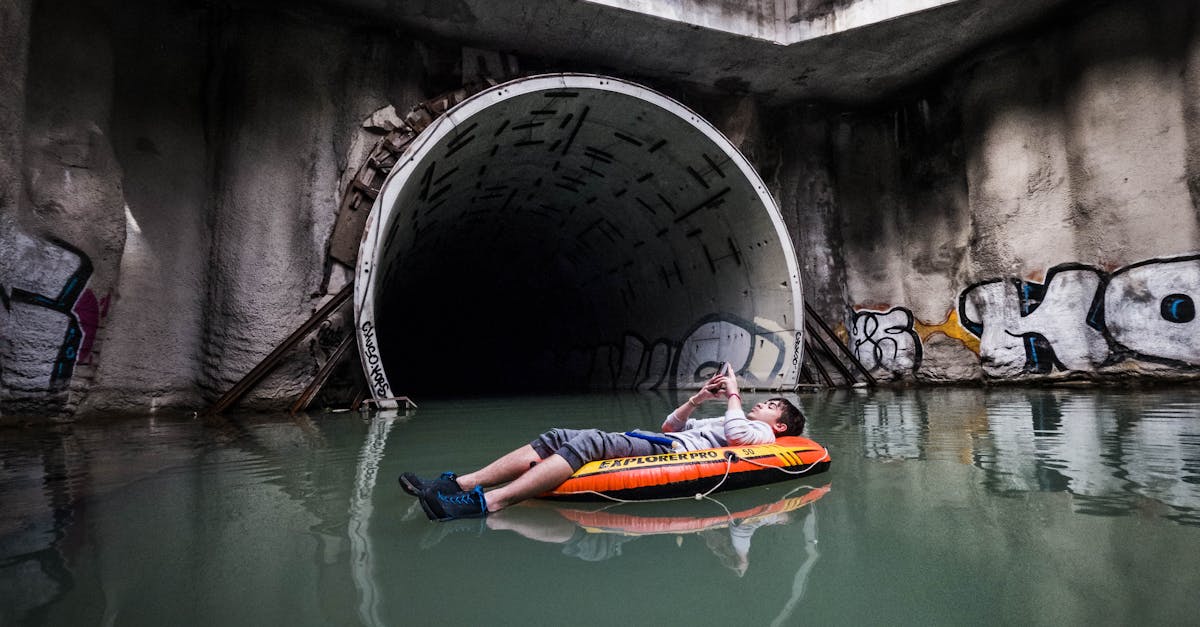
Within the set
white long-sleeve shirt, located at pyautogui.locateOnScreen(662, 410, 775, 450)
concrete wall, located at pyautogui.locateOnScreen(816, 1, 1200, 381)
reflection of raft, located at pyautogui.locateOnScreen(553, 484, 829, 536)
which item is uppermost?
concrete wall, located at pyautogui.locateOnScreen(816, 1, 1200, 381)

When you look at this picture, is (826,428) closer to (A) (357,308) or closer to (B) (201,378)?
(A) (357,308)

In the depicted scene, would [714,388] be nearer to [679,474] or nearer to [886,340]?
[679,474]

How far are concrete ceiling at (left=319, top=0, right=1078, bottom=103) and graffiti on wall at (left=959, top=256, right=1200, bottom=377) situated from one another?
3950 mm

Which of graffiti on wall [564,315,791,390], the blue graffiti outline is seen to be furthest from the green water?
graffiti on wall [564,315,791,390]

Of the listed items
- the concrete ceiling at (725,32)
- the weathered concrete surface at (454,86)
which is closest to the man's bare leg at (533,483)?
the weathered concrete surface at (454,86)

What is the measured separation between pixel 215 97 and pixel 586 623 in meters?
9.57

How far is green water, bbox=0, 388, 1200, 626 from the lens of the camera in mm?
1625

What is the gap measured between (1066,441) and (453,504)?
3927 millimetres

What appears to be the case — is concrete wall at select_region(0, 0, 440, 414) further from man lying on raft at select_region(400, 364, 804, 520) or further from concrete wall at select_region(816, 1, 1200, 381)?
concrete wall at select_region(816, 1, 1200, 381)

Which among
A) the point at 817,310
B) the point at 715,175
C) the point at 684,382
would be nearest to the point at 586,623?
the point at 715,175

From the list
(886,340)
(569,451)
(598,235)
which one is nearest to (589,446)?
(569,451)

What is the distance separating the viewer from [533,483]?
108 inches

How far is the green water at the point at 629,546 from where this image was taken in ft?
5.33

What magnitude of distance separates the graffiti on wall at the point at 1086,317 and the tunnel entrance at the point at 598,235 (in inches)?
140
